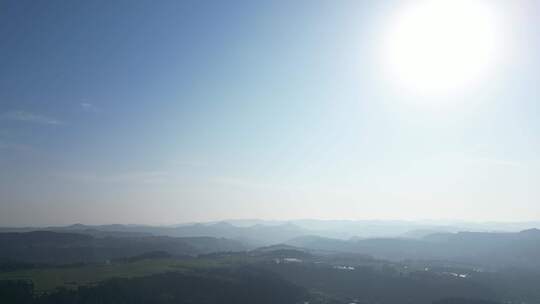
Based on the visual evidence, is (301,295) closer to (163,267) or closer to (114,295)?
(163,267)

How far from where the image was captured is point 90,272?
122 m

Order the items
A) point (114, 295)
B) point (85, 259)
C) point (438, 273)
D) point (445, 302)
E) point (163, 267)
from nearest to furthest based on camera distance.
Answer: point (114, 295)
point (445, 302)
point (163, 267)
point (438, 273)
point (85, 259)

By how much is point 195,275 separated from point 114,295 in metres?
27.8

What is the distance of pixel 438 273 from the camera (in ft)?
525

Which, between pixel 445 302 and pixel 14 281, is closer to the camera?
pixel 14 281

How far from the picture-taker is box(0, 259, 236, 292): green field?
10481 centimetres

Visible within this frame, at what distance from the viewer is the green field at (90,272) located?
344 feet

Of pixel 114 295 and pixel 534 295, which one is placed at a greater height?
pixel 114 295

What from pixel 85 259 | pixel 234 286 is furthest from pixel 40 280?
pixel 85 259

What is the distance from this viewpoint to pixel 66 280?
108250 millimetres

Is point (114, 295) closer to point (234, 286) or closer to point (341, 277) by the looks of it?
point (234, 286)

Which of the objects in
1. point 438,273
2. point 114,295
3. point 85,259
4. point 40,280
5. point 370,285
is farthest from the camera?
point 85,259

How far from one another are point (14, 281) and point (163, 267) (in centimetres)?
4196

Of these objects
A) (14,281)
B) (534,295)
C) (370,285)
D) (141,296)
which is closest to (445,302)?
(370,285)
